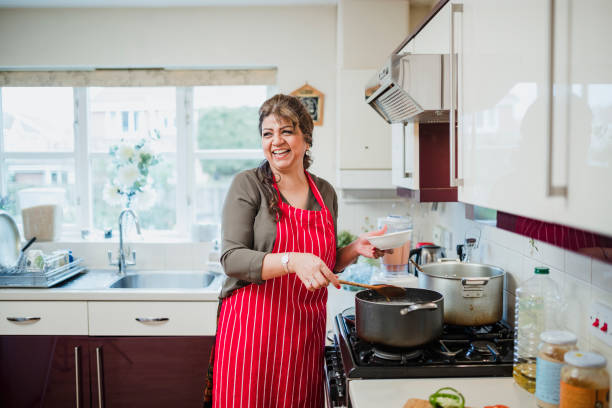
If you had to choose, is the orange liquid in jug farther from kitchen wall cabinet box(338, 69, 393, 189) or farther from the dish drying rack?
the dish drying rack

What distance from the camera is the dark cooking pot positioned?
4.36ft

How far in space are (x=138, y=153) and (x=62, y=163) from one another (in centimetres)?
67

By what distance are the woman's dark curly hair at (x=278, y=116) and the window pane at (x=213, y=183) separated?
1679mm

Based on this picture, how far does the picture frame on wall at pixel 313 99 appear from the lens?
3113 mm

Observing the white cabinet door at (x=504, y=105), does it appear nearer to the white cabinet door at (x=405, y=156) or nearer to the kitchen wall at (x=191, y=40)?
the white cabinet door at (x=405, y=156)

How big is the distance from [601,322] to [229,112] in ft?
8.77

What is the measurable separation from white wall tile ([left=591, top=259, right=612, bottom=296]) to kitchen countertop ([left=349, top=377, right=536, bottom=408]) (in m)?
0.32

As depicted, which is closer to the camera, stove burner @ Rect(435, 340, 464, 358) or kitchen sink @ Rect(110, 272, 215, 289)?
stove burner @ Rect(435, 340, 464, 358)

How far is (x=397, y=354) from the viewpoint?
4.50ft

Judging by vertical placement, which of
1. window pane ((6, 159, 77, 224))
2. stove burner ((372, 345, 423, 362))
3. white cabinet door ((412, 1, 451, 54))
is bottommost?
stove burner ((372, 345, 423, 362))

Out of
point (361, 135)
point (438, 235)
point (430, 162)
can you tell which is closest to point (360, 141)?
point (361, 135)

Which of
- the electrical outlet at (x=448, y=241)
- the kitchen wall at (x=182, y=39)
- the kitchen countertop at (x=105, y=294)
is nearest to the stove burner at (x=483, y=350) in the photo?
the electrical outlet at (x=448, y=241)

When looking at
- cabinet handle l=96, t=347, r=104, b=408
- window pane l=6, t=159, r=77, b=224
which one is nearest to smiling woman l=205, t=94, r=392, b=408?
cabinet handle l=96, t=347, r=104, b=408

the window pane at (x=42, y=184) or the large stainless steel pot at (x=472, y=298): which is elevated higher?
the window pane at (x=42, y=184)
